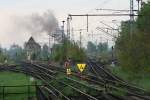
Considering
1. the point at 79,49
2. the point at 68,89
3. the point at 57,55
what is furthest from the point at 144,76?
the point at 57,55

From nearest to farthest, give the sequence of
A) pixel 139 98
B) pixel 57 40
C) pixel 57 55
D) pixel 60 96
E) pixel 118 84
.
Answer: pixel 139 98
pixel 60 96
pixel 118 84
pixel 57 55
pixel 57 40

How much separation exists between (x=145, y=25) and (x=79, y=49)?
1497 inches

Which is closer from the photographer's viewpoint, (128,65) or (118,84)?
(118,84)

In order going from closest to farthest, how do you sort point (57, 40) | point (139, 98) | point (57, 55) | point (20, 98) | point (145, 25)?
point (139, 98)
point (20, 98)
point (145, 25)
point (57, 55)
point (57, 40)

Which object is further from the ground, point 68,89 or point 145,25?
point 145,25

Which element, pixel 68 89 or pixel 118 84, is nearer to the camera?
pixel 68 89

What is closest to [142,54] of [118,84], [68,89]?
[118,84]

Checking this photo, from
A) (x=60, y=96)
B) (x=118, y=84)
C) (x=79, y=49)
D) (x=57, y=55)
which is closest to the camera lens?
(x=60, y=96)

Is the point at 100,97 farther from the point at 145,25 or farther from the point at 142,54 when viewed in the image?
the point at 145,25

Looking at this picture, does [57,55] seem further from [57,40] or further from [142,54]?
[142,54]

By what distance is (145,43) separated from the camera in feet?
154

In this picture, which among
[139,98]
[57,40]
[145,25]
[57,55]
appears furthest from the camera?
[57,40]

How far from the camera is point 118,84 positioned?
4325 centimetres

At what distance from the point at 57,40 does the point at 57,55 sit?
31761 millimetres
